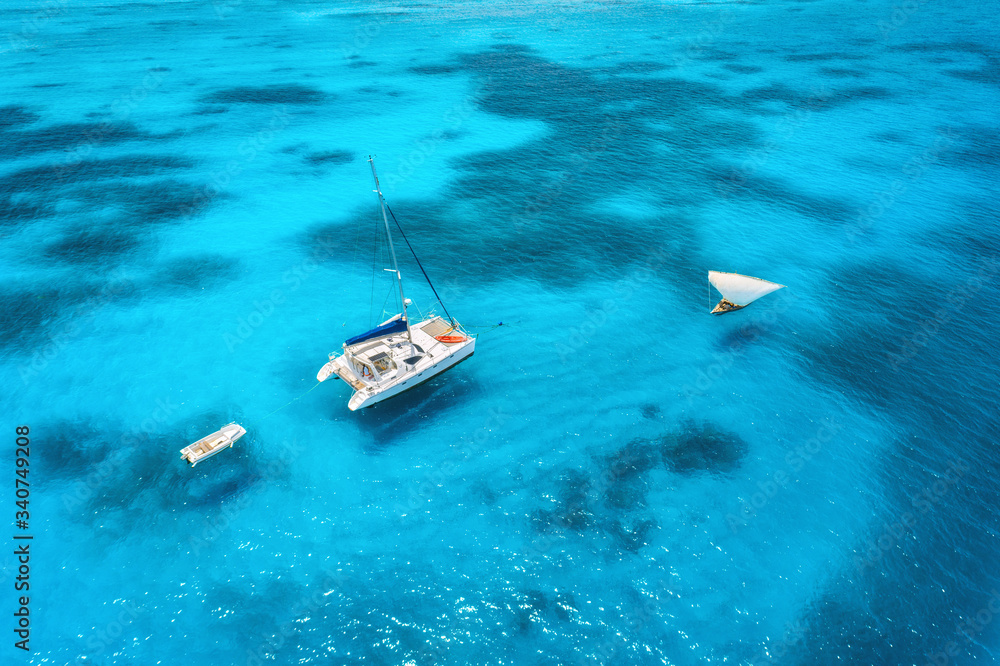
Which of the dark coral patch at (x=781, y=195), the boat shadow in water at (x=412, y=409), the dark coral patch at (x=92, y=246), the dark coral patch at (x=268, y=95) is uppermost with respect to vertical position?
the dark coral patch at (x=268, y=95)

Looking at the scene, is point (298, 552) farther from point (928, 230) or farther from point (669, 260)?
point (928, 230)

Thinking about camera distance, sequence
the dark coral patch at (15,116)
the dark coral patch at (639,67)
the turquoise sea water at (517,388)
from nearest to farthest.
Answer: the turquoise sea water at (517,388)
the dark coral patch at (15,116)
the dark coral patch at (639,67)

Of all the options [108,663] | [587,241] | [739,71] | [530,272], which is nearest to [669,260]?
[587,241]

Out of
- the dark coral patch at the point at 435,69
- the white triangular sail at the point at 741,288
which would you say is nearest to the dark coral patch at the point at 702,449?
the white triangular sail at the point at 741,288

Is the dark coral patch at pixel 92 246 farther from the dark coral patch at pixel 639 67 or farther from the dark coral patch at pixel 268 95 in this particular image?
the dark coral patch at pixel 639 67

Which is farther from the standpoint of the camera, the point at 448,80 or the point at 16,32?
the point at 16,32

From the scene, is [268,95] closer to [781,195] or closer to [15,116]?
[15,116]

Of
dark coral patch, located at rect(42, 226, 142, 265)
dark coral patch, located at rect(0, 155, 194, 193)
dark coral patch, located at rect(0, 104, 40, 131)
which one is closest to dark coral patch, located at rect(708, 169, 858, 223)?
dark coral patch, located at rect(42, 226, 142, 265)
